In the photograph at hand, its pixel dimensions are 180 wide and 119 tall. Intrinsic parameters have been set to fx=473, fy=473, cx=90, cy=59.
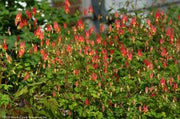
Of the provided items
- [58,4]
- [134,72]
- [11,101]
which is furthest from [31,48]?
[58,4]

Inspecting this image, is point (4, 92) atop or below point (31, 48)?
below

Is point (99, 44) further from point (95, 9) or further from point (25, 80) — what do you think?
point (95, 9)

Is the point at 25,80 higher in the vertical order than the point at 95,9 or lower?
lower

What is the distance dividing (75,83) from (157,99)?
1.01 meters

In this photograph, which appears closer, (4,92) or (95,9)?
(4,92)

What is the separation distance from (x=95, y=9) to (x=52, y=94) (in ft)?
12.4

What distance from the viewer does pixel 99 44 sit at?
642 centimetres

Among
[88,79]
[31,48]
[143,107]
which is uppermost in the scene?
[31,48]

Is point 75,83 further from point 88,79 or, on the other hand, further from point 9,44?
point 9,44

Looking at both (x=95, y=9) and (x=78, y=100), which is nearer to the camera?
(x=78, y=100)

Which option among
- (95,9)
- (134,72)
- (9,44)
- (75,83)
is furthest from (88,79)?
(95,9)

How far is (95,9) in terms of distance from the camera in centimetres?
909

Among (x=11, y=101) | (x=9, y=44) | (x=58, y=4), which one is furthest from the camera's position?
(x=58, y=4)

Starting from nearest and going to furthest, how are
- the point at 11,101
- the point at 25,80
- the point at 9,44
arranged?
1. the point at 11,101
2. the point at 25,80
3. the point at 9,44
